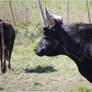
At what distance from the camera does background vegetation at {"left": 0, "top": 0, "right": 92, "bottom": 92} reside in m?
10.7

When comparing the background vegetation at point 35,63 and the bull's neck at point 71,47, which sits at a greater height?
the bull's neck at point 71,47

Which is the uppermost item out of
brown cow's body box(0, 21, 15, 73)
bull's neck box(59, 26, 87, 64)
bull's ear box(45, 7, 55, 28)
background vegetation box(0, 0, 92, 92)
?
bull's ear box(45, 7, 55, 28)

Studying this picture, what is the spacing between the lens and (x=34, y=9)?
24375mm

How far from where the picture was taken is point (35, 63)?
49.2 feet

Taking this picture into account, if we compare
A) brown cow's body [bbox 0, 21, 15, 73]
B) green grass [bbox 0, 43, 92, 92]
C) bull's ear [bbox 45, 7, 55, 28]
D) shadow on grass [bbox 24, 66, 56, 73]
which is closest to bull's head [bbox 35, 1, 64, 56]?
bull's ear [bbox 45, 7, 55, 28]

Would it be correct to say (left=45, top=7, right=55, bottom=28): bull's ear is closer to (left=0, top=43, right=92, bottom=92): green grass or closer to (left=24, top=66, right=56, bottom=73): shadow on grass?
(left=0, top=43, right=92, bottom=92): green grass

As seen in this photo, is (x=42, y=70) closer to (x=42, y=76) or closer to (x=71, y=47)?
(x=42, y=76)

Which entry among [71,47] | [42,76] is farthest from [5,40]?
[71,47]

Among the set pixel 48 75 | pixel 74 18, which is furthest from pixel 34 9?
pixel 48 75

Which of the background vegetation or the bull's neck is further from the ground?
the bull's neck

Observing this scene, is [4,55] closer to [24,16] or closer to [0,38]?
[0,38]

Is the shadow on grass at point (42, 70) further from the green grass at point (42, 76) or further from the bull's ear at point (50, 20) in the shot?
the bull's ear at point (50, 20)

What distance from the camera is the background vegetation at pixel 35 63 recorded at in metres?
10.7

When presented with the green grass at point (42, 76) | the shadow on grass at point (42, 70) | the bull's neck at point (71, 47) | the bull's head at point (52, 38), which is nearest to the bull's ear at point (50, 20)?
the bull's head at point (52, 38)
